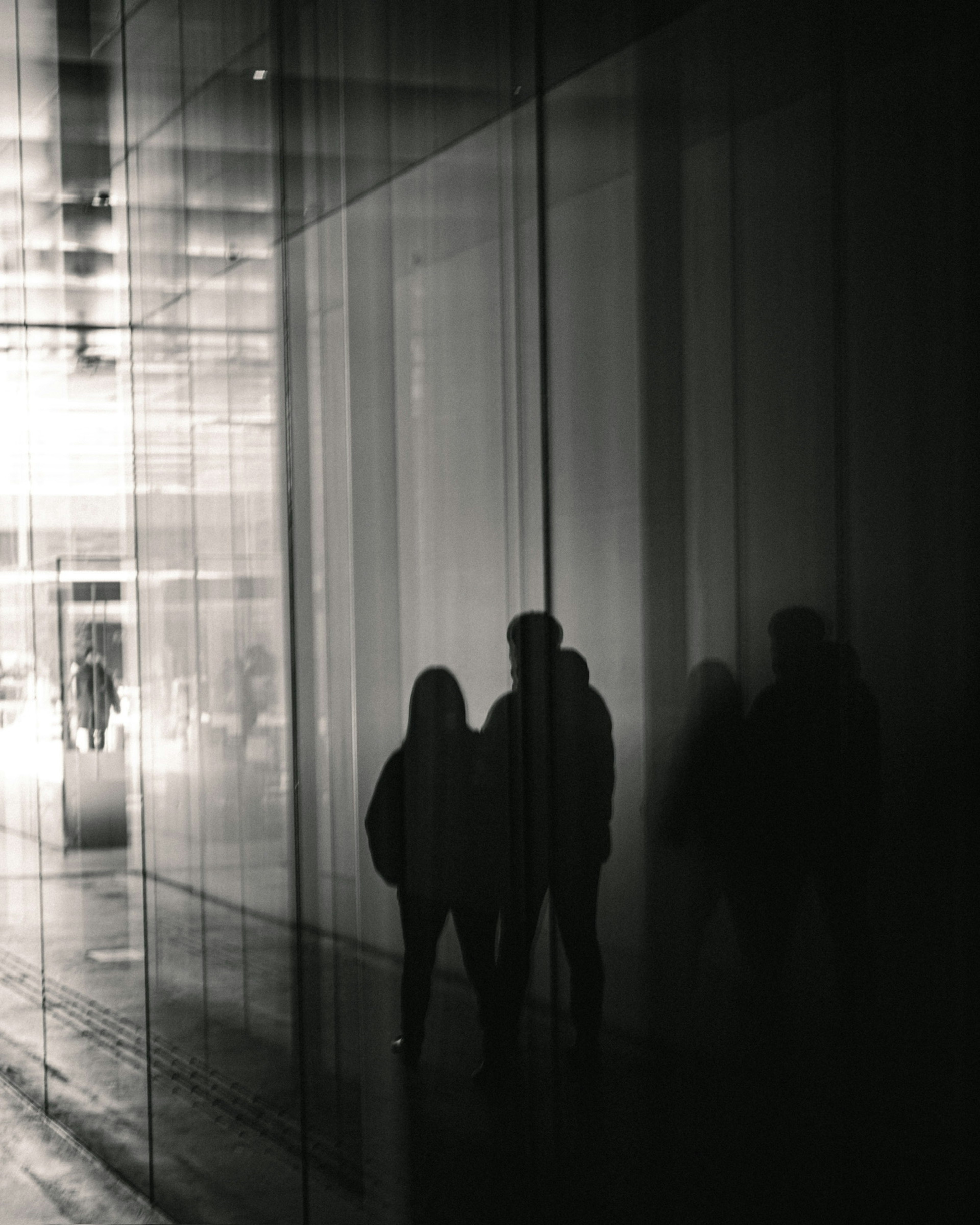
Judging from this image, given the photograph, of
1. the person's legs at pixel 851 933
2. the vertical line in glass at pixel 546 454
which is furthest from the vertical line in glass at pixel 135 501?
the person's legs at pixel 851 933

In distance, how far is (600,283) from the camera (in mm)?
3736

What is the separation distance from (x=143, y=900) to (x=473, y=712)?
2359mm

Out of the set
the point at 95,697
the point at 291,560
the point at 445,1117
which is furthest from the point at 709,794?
the point at 95,697

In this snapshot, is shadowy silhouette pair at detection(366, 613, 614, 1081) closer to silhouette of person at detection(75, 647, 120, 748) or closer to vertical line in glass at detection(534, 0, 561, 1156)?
vertical line in glass at detection(534, 0, 561, 1156)

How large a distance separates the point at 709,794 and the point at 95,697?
357 centimetres

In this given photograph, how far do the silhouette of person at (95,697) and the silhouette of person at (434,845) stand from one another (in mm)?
2101

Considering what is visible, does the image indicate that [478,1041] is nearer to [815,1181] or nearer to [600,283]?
[815,1181]

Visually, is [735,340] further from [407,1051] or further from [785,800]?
[407,1051]

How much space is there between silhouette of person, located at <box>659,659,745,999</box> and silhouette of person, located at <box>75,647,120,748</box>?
10.8 ft

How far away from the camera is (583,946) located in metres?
3.80

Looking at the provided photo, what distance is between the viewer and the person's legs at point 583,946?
149 inches

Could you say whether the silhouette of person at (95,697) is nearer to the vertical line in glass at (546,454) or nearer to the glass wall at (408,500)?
the glass wall at (408,500)

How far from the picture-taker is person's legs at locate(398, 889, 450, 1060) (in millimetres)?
4301

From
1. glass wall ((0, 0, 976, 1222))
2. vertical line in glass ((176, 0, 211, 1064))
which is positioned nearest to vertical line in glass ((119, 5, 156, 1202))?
glass wall ((0, 0, 976, 1222))
